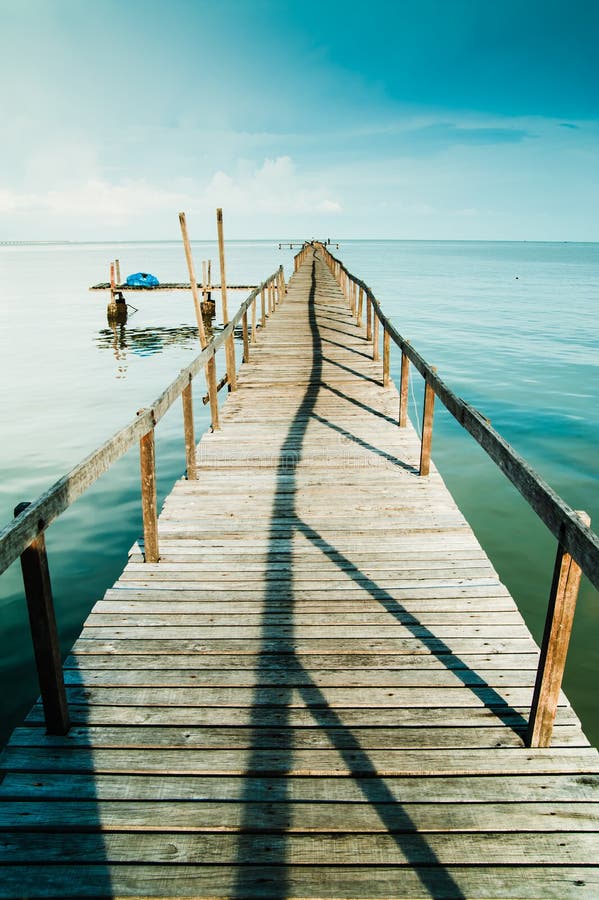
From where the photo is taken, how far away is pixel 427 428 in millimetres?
5453

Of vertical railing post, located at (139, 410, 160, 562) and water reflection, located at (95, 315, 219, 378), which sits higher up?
vertical railing post, located at (139, 410, 160, 562)

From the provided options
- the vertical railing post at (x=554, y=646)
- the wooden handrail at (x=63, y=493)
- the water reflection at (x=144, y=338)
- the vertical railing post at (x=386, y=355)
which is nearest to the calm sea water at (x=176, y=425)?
the water reflection at (x=144, y=338)

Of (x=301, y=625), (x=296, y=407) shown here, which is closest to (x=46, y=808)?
(x=301, y=625)

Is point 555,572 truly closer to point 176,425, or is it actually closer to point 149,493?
point 149,493

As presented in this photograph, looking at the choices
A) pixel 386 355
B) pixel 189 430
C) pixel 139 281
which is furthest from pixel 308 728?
pixel 139 281

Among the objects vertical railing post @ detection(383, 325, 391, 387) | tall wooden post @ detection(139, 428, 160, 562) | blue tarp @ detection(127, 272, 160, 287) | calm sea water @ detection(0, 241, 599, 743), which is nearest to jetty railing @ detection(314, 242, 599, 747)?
tall wooden post @ detection(139, 428, 160, 562)

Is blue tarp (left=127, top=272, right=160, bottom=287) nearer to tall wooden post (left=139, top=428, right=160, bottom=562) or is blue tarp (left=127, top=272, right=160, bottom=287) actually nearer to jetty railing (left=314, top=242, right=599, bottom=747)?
tall wooden post (left=139, top=428, right=160, bottom=562)

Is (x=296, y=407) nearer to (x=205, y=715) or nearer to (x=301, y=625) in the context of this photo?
(x=301, y=625)

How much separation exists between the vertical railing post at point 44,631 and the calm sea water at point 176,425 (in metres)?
2.54

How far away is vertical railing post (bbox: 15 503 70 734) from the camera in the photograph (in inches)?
90.4

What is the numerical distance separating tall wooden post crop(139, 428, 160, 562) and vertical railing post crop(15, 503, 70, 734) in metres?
1.44

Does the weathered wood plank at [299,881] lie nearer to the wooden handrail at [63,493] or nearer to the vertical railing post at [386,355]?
the wooden handrail at [63,493]

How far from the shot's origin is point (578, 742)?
2549 mm

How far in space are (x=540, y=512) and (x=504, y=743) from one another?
104 centimetres
